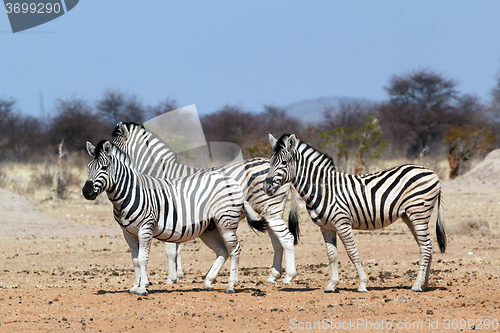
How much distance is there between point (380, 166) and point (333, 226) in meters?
25.9

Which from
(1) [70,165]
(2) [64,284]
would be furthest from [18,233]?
(1) [70,165]

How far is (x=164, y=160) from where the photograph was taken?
30.7 ft

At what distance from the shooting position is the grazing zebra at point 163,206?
721 cm

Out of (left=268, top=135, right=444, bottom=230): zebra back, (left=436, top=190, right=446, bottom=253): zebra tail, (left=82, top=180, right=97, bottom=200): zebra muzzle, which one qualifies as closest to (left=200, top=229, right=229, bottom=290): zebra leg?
(left=268, top=135, right=444, bottom=230): zebra back

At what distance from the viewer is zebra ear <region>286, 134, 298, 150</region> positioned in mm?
7676

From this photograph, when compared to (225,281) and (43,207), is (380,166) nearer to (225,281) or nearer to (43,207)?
(43,207)

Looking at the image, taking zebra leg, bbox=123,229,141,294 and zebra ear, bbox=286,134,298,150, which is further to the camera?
zebra ear, bbox=286,134,298,150

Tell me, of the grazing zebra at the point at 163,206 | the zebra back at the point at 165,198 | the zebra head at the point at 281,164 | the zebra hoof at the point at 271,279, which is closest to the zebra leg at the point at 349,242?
the zebra head at the point at 281,164

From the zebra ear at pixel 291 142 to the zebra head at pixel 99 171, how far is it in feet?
7.15

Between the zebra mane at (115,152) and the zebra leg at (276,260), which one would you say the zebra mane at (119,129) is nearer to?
the zebra mane at (115,152)

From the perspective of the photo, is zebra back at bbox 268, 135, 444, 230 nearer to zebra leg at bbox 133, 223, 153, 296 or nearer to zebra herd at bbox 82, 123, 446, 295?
zebra herd at bbox 82, 123, 446, 295

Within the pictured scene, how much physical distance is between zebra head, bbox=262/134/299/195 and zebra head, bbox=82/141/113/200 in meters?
1.90

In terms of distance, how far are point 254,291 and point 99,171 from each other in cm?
246

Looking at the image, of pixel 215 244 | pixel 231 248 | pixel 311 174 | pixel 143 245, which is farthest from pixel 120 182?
pixel 311 174
